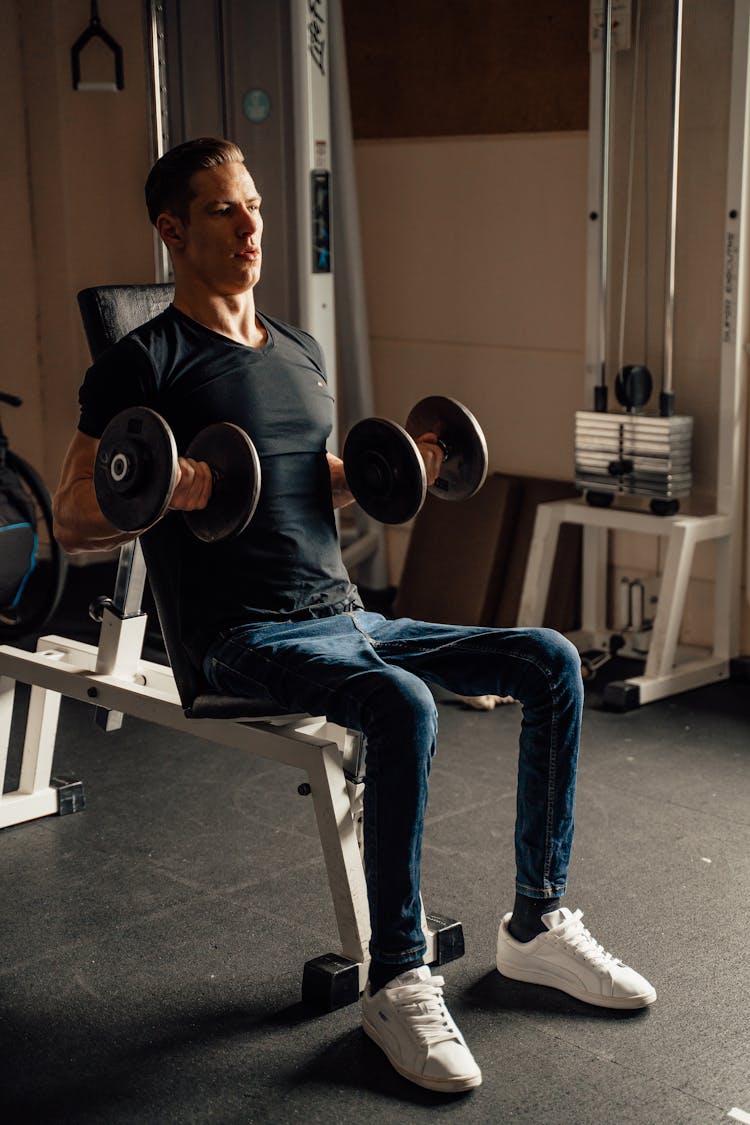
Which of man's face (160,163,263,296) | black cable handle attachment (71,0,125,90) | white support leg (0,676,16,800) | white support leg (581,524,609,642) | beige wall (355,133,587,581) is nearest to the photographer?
man's face (160,163,263,296)

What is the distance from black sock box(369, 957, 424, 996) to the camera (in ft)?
6.51

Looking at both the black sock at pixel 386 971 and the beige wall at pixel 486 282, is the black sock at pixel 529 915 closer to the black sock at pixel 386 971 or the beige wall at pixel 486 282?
the black sock at pixel 386 971

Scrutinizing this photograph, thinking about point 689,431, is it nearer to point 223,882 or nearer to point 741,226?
point 741,226

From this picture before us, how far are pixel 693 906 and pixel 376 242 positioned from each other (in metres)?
2.77

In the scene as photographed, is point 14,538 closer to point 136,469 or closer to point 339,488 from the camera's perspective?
point 339,488

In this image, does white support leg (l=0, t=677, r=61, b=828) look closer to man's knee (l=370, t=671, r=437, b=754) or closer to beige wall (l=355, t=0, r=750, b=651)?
man's knee (l=370, t=671, r=437, b=754)

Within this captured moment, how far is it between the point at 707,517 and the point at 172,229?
1.90 m

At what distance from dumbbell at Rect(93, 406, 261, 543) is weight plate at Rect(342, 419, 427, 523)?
0.23 metres

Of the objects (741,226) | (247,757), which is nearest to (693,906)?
(247,757)

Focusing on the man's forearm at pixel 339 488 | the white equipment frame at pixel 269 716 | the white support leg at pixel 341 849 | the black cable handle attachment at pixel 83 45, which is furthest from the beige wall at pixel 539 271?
the white support leg at pixel 341 849

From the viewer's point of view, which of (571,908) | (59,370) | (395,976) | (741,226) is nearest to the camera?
(395,976)

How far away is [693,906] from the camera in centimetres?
246

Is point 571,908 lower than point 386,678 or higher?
lower

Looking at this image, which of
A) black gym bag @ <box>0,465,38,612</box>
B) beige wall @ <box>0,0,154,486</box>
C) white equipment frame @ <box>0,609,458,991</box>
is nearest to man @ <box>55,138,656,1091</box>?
white equipment frame @ <box>0,609,458,991</box>
